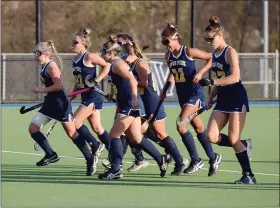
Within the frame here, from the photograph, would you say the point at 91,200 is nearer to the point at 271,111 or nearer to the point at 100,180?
the point at 100,180

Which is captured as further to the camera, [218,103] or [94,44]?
[94,44]

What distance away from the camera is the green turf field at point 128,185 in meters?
11.5

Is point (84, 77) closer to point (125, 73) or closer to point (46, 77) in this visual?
point (46, 77)

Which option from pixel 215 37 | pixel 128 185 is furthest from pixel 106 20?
pixel 128 185

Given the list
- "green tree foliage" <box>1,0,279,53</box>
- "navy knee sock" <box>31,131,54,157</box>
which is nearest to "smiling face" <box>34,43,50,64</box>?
"navy knee sock" <box>31,131,54,157</box>

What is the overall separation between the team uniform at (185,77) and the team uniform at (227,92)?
0.88 meters

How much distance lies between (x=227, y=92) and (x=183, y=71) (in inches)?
43.1

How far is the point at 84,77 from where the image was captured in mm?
14555

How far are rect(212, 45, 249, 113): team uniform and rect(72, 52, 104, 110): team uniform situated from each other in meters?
2.21

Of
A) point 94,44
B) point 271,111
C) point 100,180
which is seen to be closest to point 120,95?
point 100,180

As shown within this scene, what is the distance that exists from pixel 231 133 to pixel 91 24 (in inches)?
1217

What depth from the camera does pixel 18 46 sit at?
43.1 m

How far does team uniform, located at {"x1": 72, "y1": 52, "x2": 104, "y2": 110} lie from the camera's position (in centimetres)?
1449

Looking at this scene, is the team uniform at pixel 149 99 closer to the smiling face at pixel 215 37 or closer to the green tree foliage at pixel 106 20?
the smiling face at pixel 215 37
